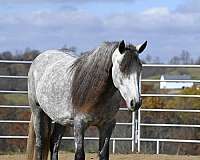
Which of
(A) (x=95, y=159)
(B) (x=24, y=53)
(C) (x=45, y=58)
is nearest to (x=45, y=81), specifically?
(C) (x=45, y=58)

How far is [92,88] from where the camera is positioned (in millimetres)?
5062

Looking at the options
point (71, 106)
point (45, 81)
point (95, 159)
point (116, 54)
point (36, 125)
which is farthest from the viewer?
point (95, 159)

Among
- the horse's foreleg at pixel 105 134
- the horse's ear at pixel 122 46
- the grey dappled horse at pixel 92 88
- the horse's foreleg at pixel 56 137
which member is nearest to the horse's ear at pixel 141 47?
the grey dappled horse at pixel 92 88

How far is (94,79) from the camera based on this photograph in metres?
5.05

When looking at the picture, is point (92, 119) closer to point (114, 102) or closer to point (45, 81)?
point (114, 102)

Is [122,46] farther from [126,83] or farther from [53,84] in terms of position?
[53,84]

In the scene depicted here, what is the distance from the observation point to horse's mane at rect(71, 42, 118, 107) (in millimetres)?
4980

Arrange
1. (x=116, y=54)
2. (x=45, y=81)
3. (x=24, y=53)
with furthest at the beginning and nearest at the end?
(x=24, y=53), (x=45, y=81), (x=116, y=54)

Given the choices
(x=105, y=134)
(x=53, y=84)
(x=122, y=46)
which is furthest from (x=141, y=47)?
(x=53, y=84)

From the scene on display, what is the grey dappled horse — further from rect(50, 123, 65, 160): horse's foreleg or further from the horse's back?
rect(50, 123, 65, 160): horse's foreleg

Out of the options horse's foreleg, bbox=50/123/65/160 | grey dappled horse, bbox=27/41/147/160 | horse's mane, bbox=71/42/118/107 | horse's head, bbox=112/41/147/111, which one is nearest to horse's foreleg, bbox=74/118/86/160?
grey dappled horse, bbox=27/41/147/160

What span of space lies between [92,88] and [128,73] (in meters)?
0.58

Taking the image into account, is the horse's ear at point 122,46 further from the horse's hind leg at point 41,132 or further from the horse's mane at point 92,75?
the horse's hind leg at point 41,132

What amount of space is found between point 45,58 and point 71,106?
3.98 feet
